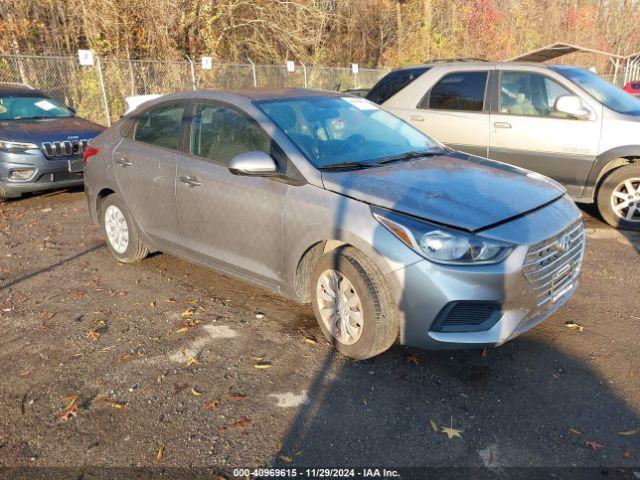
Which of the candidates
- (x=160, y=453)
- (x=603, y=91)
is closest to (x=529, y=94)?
(x=603, y=91)

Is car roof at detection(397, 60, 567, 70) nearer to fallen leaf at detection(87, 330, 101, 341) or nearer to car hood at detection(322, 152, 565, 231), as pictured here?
car hood at detection(322, 152, 565, 231)

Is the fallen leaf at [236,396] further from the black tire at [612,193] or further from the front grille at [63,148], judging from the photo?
the front grille at [63,148]

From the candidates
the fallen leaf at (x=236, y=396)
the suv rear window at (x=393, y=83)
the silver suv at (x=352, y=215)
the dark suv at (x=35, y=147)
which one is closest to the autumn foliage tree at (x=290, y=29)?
the dark suv at (x=35, y=147)

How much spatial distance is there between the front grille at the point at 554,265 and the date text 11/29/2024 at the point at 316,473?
4.46 ft

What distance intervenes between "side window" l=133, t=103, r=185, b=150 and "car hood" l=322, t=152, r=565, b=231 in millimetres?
1685

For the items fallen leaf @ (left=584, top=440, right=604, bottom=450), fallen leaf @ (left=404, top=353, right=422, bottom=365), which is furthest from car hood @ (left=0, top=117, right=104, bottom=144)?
fallen leaf @ (left=584, top=440, right=604, bottom=450)

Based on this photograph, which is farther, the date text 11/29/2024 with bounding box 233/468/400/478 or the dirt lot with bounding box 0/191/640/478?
the dirt lot with bounding box 0/191/640/478

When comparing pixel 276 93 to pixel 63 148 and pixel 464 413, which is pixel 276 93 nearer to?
pixel 464 413

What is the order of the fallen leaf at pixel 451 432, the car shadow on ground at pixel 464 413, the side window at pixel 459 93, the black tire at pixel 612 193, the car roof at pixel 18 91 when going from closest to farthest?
the car shadow on ground at pixel 464 413 → the fallen leaf at pixel 451 432 → the black tire at pixel 612 193 → the side window at pixel 459 93 → the car roof at pixel 18 91

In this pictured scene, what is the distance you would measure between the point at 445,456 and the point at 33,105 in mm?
8641

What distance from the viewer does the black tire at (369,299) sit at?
3115 mm

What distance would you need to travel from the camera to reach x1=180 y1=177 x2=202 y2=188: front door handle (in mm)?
4124

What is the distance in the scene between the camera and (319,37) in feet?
68.4

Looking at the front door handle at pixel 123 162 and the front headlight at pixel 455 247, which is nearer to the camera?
the front headlight at pixel 455 247
